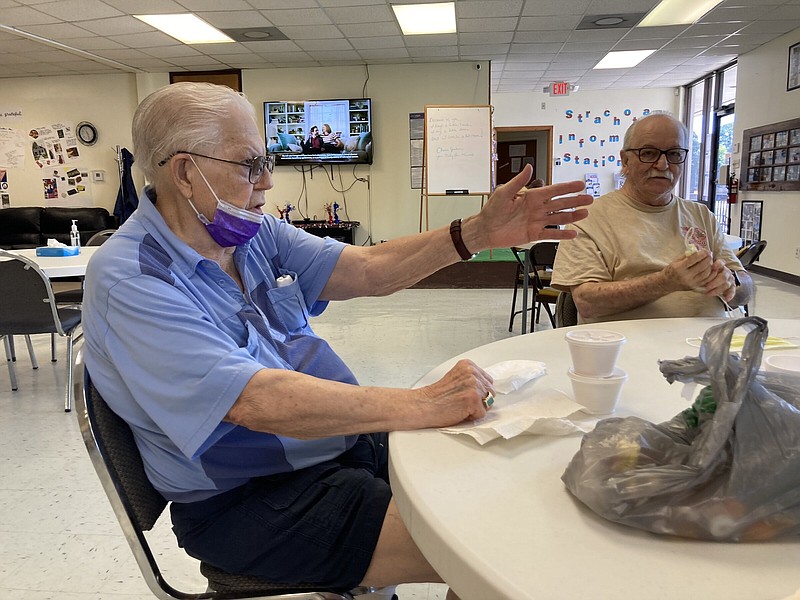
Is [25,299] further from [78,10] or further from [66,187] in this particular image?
[66,187]

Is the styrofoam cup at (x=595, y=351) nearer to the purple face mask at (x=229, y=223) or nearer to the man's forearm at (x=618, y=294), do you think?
the purple face mask at (x=229, y=223)

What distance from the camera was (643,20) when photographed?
6246 millimetres

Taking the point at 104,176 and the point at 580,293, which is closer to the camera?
the point at 580,293

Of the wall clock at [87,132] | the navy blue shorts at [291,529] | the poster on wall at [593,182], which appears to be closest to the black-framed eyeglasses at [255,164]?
the navy blue shorts at [291,529]

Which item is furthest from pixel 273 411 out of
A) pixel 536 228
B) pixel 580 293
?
pixel 580 293

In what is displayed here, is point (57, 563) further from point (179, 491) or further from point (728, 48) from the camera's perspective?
point (728, 48)

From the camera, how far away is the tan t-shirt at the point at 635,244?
1.91m

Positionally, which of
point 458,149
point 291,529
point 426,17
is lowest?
point 291,529

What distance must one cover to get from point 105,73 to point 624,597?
379 inches

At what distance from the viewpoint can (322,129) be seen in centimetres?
802

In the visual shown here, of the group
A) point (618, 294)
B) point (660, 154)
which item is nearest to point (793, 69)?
point (660, 154)

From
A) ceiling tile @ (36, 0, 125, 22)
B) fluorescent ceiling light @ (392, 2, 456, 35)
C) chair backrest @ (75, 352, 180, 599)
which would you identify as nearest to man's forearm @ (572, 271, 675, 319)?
chair backrest @ (75, 352, 180, 599)

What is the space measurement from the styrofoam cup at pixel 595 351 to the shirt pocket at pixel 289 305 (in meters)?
0.67

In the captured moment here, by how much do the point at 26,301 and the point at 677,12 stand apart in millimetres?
6467
